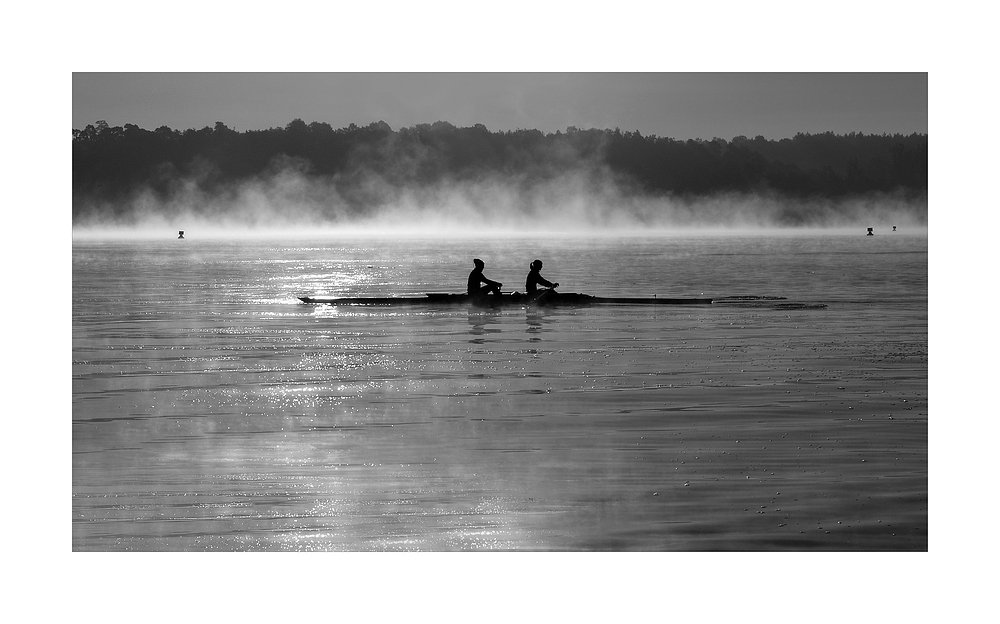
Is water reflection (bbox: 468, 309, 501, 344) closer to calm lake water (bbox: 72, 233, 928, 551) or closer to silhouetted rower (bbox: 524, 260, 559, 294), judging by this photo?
calm lake water (bbox: 72, 233, 928, 551)

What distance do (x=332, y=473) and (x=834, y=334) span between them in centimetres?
680

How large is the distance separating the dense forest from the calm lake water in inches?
29.8

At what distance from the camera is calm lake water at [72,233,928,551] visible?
628 cm

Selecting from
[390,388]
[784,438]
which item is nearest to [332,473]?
[390,388]

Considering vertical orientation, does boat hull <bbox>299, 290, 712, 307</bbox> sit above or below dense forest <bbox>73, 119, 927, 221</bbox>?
below

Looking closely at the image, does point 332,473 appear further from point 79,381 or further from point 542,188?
point 542,188

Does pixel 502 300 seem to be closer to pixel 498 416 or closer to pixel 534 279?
pixel 534 279

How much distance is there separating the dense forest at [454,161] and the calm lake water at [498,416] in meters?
0.76

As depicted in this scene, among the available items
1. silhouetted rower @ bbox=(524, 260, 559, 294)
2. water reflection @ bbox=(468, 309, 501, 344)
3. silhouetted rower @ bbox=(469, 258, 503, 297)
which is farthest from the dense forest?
silhouetted rower @ bbox=(469, 258, 503, 297)

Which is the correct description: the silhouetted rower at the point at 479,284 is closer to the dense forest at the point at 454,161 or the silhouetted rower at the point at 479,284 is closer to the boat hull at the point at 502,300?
the boat hull at the point at 502,300

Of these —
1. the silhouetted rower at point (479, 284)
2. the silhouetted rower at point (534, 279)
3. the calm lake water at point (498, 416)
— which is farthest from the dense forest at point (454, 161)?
the silhouetted rower at point (479, 284)

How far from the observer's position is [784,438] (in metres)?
7.55

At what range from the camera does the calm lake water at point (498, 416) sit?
628cm
